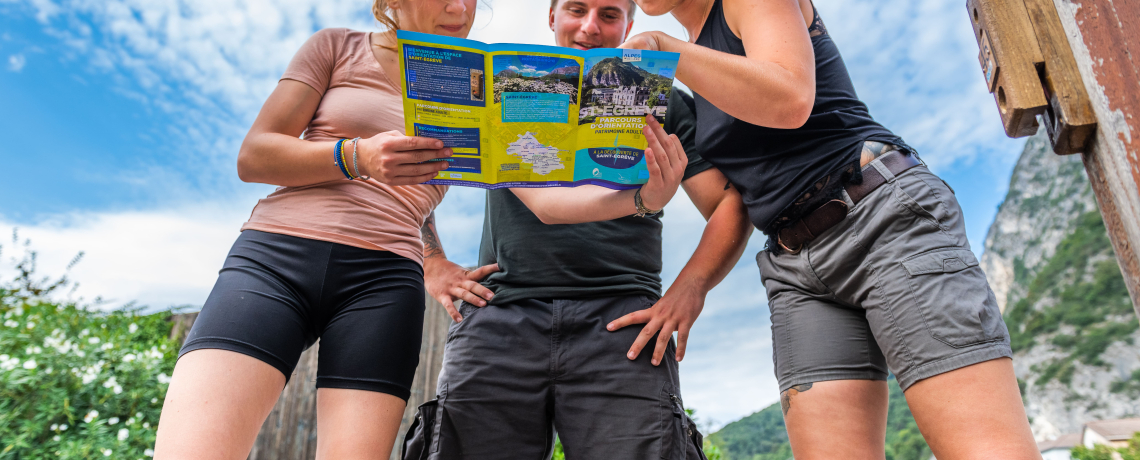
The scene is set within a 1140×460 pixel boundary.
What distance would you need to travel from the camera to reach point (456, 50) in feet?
3.37

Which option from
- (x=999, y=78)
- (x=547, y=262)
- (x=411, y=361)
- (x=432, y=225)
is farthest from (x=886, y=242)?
(x=432, y=225)

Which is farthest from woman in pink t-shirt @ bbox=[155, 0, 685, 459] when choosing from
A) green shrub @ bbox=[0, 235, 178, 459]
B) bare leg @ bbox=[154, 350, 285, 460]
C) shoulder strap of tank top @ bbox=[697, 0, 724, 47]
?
green shrub @ bbox=[0, 235, 178, 459]

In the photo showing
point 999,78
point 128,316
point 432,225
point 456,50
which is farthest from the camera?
point 128,316

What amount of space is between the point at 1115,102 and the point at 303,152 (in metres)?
1.42

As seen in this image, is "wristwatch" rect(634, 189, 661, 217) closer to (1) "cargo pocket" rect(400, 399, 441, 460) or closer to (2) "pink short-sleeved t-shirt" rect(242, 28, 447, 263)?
(2) "pink short-sleeved t-shirt" rect(242, 28, 447, 263)

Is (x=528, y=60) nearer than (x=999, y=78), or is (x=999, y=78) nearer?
(x=999, y=78)

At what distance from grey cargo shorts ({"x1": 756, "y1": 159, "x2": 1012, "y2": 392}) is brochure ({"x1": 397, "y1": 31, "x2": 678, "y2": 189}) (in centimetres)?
46

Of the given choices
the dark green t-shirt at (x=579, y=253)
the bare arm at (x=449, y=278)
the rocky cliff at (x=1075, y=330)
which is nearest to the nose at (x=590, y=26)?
the dark green t-shirt at (x=579, y=253)

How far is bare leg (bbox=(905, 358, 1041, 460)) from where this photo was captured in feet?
3.12

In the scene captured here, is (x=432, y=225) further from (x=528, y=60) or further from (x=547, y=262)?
(x=528, y=60)

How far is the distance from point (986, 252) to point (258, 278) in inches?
2528

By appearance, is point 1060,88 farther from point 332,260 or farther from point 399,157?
point 332,260

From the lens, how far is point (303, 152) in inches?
49.6

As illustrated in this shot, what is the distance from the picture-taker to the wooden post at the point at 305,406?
10.7ft
